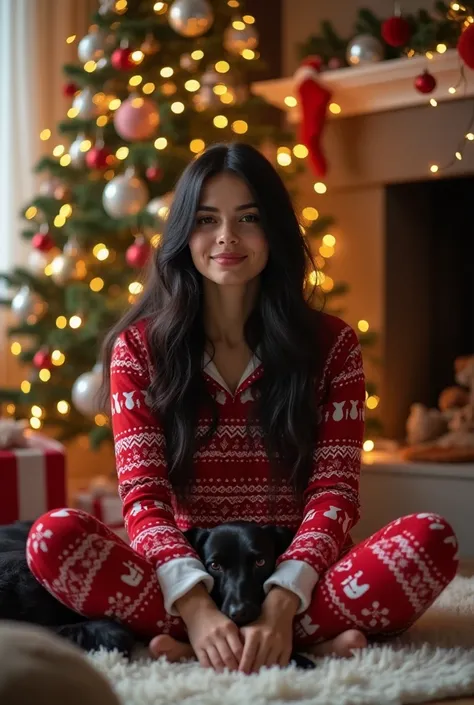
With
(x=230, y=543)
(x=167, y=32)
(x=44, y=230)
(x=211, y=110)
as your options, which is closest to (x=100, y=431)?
(x=44, y=230)

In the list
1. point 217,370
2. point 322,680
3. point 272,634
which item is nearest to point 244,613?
point 272,634

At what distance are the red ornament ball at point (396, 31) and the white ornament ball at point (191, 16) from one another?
534mm

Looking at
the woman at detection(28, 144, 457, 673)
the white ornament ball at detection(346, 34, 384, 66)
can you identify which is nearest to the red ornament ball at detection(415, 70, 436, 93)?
the white ornament ball at detection(346, 34, 384, 66)

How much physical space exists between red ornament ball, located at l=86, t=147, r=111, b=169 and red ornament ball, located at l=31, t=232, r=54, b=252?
0.94ft

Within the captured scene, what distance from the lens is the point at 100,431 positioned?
330 cm

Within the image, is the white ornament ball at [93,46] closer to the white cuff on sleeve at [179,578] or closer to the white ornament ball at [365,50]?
the white ornament ball at [365,50]

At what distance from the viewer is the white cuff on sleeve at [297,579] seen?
1737 mm

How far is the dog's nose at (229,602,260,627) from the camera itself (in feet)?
5.51

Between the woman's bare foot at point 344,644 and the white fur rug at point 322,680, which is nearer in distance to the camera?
the white fur rug at point 322,680

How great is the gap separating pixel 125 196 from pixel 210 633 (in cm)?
179

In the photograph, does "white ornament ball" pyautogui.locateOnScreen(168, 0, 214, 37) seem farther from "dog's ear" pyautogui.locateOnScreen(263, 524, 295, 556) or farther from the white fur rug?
the white fur rug

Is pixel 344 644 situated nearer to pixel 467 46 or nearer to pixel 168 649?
pixel 168 649

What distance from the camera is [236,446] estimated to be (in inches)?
Answer: 78.3

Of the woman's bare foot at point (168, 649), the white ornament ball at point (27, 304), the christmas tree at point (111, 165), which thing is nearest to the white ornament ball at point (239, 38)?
the christmas tree at point (111, 165)
